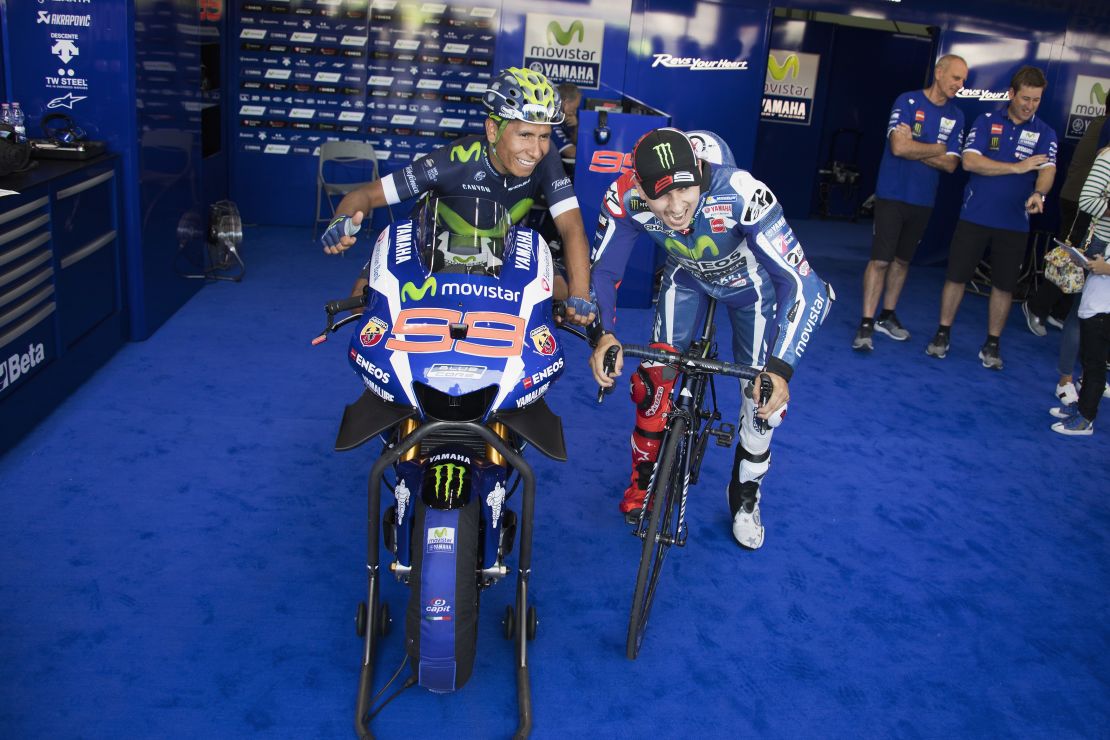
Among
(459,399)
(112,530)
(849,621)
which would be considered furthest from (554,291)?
(112,530)

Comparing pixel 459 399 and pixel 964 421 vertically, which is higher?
pixel 459 399

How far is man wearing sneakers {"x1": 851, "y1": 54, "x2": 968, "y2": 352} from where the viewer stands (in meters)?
6.82

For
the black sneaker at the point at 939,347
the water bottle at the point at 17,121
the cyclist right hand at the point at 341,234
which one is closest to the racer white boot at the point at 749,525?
the cyclist right hand at the point at 341,234

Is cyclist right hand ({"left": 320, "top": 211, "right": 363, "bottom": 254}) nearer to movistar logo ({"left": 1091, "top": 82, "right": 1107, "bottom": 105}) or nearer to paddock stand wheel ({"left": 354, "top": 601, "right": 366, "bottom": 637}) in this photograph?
paddock stand wheel ({"left": 354, "top": 601, "right": 366, "bottom": 637})

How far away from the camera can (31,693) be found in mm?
2943

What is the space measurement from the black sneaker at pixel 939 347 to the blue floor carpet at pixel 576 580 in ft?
3.84

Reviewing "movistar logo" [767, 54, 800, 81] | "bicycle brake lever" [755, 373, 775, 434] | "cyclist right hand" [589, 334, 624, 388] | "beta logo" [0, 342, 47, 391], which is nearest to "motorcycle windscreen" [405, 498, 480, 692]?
"cyclist right hand" [589, 334, 624, 388]

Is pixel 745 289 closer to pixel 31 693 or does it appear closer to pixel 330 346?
pixel 31 693

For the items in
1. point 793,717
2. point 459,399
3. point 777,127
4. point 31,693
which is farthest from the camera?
point 777,127

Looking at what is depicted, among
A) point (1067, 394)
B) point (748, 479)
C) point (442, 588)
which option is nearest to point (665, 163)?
point (442, 588)

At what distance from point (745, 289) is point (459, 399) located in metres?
1.58

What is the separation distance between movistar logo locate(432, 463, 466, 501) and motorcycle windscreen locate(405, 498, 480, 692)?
0.14ft

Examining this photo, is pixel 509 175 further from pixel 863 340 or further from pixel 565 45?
pixel 565 45

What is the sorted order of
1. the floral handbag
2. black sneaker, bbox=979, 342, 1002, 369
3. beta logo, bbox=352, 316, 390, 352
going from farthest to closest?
black sneaker, bbox=979, 342, 1002, 369
the floral handbag
beta logo, bbox=352, 316, 390, 352
